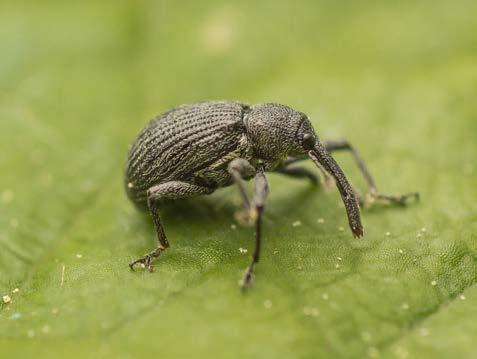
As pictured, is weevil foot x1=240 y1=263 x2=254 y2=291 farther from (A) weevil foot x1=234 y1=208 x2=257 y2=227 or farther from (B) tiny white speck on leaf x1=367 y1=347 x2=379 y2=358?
(B) tiny white speck on leaf x1=367 y1=347 x2=379 y2=358

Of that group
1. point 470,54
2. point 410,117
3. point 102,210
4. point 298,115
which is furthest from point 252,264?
point 470,54

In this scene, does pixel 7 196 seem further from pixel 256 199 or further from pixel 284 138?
pixel 284 138

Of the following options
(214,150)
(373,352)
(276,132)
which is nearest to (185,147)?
(214,150)

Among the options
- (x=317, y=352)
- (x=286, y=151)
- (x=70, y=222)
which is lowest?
(x=70, y=222)

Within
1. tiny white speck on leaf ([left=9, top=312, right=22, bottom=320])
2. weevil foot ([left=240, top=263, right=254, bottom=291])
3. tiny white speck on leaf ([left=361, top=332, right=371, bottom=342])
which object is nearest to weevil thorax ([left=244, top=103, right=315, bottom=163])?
weevil foot ([left=240, top=263, right=254, bottom=291])

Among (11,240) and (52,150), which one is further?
(52,150)

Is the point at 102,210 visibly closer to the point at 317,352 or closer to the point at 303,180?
the point at 303,180
